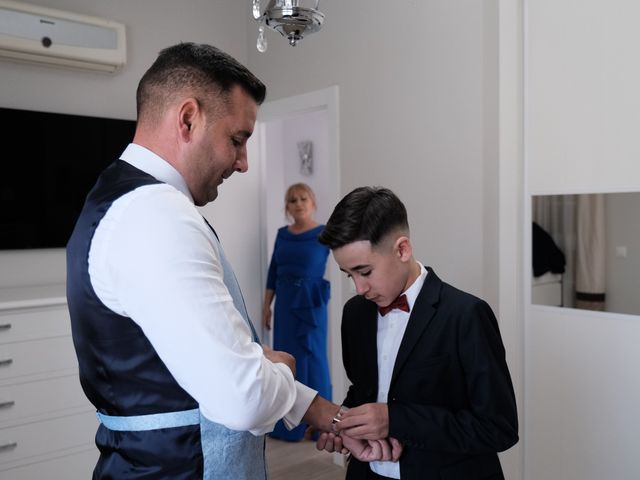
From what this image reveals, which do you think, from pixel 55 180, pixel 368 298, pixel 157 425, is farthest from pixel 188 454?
pixel 55 180

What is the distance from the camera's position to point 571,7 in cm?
235

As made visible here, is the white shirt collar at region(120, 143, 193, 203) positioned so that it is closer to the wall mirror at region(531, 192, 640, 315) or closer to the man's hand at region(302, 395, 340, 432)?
the man's hand at region(302, 395, 340, 432)

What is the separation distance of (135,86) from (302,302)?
71.8 inches

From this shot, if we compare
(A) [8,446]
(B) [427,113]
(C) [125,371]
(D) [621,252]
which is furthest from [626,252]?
(A) [8,446]

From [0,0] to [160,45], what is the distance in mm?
1003

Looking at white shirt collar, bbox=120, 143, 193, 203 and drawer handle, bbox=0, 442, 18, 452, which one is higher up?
white shirt collar, bbox=120, 143, 193, 203

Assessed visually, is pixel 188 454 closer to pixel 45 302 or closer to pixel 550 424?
pixel 550 424

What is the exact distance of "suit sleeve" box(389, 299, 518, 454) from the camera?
4.36ft

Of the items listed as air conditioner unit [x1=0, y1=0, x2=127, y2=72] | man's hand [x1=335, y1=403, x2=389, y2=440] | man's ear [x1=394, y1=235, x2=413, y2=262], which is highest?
air conditioner unit [x1=0, y1=0, x2=127, y2=72]

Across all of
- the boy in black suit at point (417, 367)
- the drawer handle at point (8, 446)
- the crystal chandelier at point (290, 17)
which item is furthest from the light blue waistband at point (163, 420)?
the drawer handle at point (8, 446)

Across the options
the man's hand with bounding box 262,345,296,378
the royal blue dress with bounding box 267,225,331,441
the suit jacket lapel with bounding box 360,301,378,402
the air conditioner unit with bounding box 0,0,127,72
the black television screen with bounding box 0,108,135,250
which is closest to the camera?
the man's hand with bounding box 262,345,296,378

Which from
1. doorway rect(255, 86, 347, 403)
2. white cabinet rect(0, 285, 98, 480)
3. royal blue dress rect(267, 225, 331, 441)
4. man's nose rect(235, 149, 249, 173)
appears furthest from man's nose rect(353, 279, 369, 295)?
doorway rect(255, 86, 347, 403)

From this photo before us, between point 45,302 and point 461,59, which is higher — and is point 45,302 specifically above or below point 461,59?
below

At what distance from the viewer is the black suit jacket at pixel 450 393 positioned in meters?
1.33
